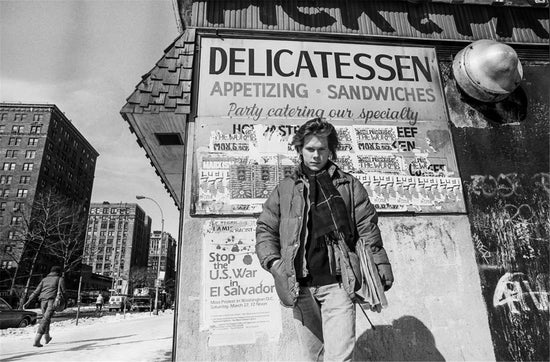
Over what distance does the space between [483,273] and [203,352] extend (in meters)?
3.77

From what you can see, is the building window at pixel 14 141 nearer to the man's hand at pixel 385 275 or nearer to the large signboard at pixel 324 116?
the large signboard at pixel 324 116

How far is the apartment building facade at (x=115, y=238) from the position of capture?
117 meters

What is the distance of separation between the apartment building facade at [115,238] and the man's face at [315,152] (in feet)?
398

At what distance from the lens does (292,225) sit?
275cm

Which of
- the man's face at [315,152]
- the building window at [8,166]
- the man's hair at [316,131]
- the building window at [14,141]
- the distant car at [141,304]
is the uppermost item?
the building window at [14,141]

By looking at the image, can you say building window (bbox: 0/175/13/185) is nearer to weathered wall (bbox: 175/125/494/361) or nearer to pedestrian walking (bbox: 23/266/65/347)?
pedestrian walking (bbox: 23/266/65/347)


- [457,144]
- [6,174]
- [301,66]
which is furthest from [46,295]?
[6,174]

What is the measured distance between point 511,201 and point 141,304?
144ft

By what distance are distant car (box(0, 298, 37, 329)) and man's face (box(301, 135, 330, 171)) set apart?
18597mm

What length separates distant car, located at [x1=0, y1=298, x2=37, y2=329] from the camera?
15661mm

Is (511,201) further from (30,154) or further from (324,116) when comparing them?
(30,154)

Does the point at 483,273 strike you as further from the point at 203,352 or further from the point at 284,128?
the point at 203,352

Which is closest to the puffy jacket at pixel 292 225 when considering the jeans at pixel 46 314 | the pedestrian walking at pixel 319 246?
the pedestrian walking at pixel 319 246

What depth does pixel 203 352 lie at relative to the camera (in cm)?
416
